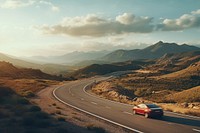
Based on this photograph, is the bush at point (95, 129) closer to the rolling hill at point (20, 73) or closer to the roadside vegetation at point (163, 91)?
the roadside vegetation at point (163, 91)

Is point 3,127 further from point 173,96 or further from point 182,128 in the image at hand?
point 173,96

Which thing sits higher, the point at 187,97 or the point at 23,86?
the point at 23,86

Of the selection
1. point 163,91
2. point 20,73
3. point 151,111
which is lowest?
point 163,91

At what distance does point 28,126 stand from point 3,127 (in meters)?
1.69

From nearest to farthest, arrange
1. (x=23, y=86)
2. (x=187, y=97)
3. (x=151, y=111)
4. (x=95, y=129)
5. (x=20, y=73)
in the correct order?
(x=95, y=129)
(x=151, y=111)
(x=187, y=97)
(x=23, y=86)
(x=20, y=73)

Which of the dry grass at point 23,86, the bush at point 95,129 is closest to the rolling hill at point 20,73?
the dry grass at point 23,86

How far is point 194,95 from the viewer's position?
59844mm

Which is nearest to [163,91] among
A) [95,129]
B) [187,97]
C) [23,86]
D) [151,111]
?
[187,97]

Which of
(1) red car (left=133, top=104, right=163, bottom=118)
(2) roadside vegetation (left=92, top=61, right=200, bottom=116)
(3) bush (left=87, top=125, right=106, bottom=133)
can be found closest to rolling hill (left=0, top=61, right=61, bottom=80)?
(2) roadside vegetation (left=92, top=61, right=200, bottom=116)

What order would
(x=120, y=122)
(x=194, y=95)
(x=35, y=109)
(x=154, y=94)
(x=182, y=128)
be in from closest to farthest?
(x=182, y=128), (x=120, y=122), (x=35, y=109), (x=194, y=95), (x=154, y=94)

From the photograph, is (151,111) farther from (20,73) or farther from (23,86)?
(20,73)

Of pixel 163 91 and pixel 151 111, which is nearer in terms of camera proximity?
pixel 151 111

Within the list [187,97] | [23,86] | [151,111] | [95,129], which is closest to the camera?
[95,129]

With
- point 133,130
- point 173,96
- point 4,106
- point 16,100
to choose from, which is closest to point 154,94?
point 173,96
